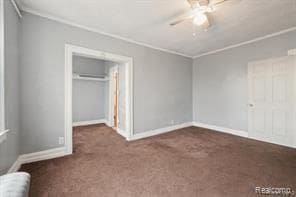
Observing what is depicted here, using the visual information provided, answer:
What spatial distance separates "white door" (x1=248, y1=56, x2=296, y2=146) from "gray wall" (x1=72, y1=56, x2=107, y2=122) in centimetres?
513

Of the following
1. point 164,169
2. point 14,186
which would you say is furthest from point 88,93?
point 14,186

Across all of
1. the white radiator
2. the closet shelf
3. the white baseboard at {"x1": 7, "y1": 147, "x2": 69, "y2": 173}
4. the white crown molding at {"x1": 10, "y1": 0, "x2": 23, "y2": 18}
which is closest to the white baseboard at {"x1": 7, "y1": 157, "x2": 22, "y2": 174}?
the white baseboard at {"x1": 7, "y1": 147, "x2": 69, "y2": 173}

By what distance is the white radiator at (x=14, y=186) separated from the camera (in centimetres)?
103

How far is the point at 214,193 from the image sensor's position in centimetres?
179

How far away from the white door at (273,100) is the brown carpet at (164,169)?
378 mm

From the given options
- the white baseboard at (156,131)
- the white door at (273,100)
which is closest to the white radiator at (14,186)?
the white baseboard at (156,131)

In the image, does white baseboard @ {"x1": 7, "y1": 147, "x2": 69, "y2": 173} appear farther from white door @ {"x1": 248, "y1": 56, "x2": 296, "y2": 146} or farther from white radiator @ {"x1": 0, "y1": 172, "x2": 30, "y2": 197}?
white door @ {"x1": 248, "y1": 56, "x2": 296, "y2": 146}

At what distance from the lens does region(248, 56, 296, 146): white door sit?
329cm

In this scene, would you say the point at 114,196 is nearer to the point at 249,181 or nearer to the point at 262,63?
the point at 249,181

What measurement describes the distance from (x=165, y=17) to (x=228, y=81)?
2926 mm

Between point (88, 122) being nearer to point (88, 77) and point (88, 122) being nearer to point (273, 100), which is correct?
point (88, 77)

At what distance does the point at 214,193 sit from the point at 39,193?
7.01 ft

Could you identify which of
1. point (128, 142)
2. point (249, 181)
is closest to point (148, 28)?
point (128, 142)

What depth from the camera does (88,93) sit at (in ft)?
19.1
